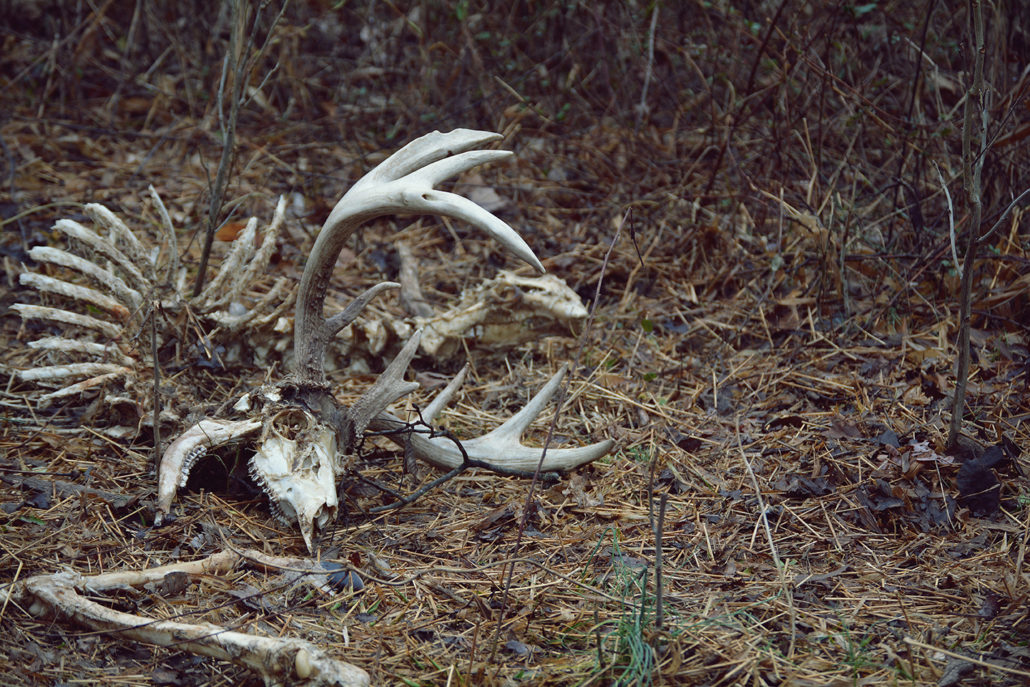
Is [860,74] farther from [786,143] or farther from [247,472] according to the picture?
[247,472]

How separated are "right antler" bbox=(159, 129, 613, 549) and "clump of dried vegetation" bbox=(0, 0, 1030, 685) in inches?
4.7

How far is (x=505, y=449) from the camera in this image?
285 centimetres

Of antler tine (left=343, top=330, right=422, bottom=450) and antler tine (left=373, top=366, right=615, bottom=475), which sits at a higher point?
antler tine (left=343, top=330, right=422, bottom=450)

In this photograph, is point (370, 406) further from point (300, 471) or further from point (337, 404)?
point (300, 471)

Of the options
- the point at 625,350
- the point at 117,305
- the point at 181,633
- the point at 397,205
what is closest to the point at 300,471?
the point at 181,633

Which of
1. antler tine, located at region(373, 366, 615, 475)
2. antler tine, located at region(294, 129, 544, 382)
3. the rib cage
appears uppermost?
antler tine, located at region(294, 129, 544, 382)

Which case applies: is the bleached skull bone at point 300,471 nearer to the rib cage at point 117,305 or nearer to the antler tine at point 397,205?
the antler tine at point 397,205

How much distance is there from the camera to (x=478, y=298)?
3.59m

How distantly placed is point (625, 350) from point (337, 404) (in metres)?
1.46

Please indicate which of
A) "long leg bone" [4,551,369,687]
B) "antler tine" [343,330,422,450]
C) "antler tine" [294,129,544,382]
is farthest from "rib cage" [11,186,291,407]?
"long leg bone" [4,551,369,687]

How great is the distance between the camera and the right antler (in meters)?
2.36

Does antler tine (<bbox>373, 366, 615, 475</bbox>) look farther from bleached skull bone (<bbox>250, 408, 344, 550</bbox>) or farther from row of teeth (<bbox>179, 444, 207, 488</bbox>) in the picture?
row of teeth (<bbox>179, 444, 207, 488</bbox>)

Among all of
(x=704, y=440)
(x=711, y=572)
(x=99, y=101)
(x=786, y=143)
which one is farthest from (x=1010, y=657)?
(x=99, y=101)

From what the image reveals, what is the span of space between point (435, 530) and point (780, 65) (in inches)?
117
